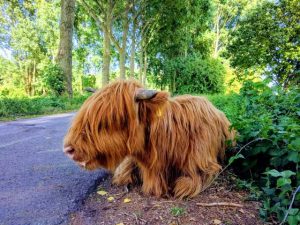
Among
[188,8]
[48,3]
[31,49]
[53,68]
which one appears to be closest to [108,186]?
[53,68]

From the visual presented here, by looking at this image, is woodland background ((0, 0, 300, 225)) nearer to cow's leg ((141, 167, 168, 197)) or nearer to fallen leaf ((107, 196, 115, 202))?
cow's leg ((141, 167, 168, 197))

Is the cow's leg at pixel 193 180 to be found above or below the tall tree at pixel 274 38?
below

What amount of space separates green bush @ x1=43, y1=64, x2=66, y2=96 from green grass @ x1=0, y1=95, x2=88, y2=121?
862 mm

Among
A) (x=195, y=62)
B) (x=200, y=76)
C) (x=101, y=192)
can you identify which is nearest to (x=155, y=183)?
(x=101, y=192)

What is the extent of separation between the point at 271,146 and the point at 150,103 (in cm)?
109

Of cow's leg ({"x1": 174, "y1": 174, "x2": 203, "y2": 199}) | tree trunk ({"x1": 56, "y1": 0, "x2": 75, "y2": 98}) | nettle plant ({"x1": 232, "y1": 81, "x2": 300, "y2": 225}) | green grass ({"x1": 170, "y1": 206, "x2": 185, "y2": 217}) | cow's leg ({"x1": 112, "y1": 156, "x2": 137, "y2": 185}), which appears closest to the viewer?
nettle plant ({"x1": 232, "y1": 81, "x2": 300, "y2": 225})

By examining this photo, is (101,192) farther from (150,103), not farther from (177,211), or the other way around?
(150,103)

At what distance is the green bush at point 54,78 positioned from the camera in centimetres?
1441

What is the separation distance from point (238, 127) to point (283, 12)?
18.7 meters

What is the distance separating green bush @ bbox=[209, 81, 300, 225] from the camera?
64.0 inches

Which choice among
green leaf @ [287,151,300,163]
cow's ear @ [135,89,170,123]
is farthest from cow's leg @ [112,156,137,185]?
green leaf @ [287,151,300,163]

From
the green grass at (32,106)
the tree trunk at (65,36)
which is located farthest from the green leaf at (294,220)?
the tree trunk at (65,36)

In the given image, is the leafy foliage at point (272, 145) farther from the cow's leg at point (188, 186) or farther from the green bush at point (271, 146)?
the cow's leg at point (188, 186)

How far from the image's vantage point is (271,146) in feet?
6.82
